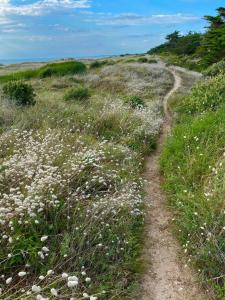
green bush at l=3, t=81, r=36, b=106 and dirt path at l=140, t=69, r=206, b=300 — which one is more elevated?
green bush at l=3, t=81, r=36, b=106

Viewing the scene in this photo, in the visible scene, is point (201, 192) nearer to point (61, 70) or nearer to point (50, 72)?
point (50, 72)

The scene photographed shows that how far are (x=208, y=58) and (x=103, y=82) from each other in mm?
10520

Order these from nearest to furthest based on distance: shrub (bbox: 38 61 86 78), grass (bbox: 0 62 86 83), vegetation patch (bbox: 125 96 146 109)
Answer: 1. vegetation patch (bbox: 125 96 146 109)
2. grass (bbox: 0 62 86 83)
3. shrub (bbox: 38 61 86 78)

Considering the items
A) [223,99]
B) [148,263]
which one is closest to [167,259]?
[148,263]

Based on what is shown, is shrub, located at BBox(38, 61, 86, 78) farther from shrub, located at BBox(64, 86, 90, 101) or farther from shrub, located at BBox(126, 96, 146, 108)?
shrub, located at BBox(126, 96, 146, 108)

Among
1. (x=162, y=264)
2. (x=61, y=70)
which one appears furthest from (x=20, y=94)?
(x=61, y=70)

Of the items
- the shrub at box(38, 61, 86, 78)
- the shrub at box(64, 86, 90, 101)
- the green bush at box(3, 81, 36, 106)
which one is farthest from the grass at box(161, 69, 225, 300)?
the shrub at box(38, 61, 86, 78)

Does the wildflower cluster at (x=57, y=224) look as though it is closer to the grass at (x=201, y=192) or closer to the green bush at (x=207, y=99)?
the grass at (x=201, y=192)

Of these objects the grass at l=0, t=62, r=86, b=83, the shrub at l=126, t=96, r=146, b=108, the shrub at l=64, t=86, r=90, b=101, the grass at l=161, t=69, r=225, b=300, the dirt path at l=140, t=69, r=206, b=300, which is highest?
the grass at l=0, t=62, r=86, b=83

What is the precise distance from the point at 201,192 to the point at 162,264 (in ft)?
4.87

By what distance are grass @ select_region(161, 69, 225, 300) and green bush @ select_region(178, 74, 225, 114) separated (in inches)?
22.0

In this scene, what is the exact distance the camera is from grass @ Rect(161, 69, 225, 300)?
506 cm

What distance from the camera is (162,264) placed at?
553 cm

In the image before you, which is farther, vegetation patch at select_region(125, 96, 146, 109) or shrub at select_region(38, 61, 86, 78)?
shrub at select_region(38, 61, 86, 78)
